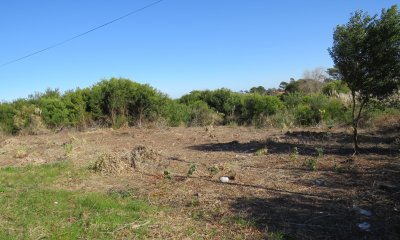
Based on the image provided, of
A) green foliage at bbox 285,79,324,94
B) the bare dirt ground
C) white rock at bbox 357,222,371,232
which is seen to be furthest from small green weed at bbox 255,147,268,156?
green foliage at bbox 285,79,324,94

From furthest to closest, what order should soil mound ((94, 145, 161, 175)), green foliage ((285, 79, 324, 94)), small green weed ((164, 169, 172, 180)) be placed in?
green foliage ((285, 79, 324, 94))
soil mound ((94, 145, 161, 175))
small green weed ((164, 169, 172, 180))

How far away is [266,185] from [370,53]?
417 cm

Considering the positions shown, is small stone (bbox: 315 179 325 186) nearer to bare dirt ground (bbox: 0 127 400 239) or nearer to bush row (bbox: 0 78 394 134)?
bare dirt ground (bbox: 0 127 400 239)

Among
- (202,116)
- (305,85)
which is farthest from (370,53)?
(305,85)

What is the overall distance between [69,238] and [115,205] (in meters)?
1.11

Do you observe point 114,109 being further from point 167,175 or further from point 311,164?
point 311,164

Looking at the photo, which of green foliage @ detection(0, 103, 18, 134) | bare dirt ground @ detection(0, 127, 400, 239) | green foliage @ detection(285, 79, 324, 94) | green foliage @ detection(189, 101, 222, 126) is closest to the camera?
bare dirt ground @ detection(0, 127, 400, 239)

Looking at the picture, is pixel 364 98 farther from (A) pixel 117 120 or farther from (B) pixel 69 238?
(A) pixel 117 120

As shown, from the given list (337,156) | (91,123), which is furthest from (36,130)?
(337,156)

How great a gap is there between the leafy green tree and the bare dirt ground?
149 cm

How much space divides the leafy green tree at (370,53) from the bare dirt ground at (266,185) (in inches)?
58.7

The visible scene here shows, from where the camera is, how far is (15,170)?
862cm

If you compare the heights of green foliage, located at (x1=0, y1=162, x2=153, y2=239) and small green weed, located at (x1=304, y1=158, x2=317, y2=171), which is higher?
small green weed, located at (x1=304, y1=158, x2=317, y2=171)

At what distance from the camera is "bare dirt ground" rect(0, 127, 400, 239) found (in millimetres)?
4527
